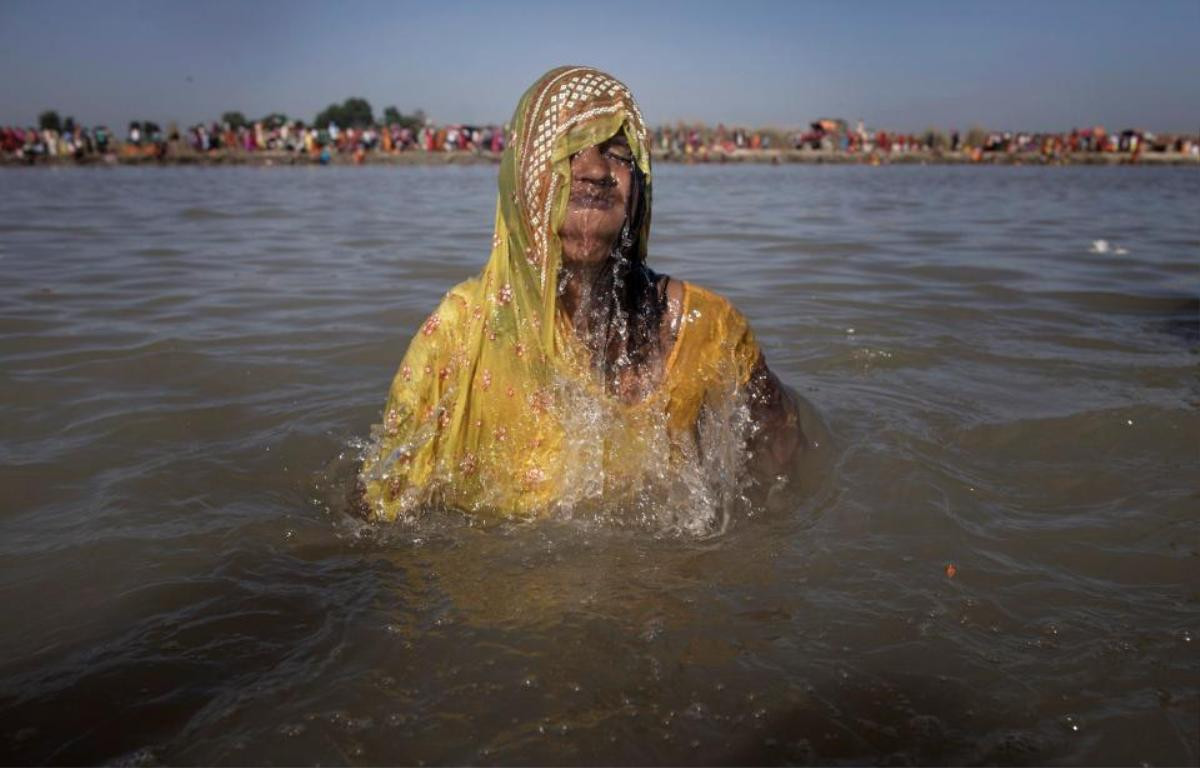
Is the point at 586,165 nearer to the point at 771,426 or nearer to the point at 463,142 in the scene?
the point at 771,426

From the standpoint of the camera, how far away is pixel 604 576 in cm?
234

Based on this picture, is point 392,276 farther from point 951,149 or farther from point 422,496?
point 951,149

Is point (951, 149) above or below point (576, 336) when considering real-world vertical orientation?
above

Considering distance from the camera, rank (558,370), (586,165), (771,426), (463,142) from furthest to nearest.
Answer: (463,142)
(771,426)
(558,370)
(586,165)

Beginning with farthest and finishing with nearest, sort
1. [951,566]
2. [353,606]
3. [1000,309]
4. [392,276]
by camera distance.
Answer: [392,276], [1000,309], [951,566], [353,606]

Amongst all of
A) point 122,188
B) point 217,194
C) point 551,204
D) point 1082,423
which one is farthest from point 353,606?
point 122,188

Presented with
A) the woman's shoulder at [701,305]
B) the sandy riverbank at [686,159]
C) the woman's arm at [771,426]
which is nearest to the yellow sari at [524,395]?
the woman's shoulder at [701,305]

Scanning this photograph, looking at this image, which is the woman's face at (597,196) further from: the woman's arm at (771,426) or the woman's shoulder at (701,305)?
the woman's arm at (771,426)

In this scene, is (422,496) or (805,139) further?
(805,139)

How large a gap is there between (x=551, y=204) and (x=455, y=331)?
1.66 ft

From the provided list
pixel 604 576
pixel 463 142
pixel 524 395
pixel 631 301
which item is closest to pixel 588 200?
pixel 631 301

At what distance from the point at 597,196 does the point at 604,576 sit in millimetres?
1063

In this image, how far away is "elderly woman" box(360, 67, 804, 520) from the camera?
2369 mm

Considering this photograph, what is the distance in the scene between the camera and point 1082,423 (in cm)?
358
